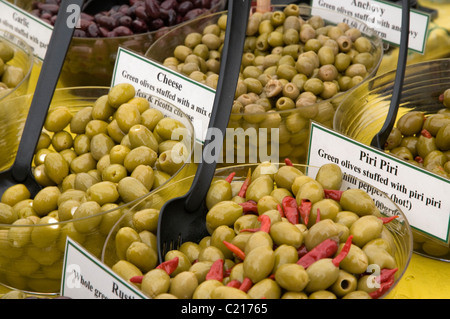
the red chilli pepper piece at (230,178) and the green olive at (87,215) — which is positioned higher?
the red chilli pepper piece at (230,178)

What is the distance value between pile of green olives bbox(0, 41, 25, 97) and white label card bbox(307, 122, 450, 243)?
0.82 meters

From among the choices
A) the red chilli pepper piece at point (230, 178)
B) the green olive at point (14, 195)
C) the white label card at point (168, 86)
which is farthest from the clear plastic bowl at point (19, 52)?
the red chilli pepper piece at point (230, 178)

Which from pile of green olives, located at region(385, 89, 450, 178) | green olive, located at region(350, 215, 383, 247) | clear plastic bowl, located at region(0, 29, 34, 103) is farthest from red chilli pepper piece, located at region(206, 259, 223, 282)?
clear plastic bowl, located at region(0, 29, 34, 103)

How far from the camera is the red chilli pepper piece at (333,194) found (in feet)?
3.16

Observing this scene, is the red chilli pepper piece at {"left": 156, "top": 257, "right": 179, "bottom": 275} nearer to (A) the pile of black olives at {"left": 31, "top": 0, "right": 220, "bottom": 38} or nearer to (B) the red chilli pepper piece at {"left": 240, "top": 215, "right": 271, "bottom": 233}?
(B) the red chilli pepper piece at {"left": 240, "top": 215, "right": 271, "bottom": 233}

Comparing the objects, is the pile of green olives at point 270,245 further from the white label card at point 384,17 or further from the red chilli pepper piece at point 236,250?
the white label card at point 384,17

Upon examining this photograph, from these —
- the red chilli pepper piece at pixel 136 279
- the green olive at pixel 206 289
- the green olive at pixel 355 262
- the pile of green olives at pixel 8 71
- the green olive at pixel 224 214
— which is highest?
the pile of green olives at pixel 8 71

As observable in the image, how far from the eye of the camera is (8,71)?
1.48 metres

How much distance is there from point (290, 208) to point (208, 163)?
0.16 meters

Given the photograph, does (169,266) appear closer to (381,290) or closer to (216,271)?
(216,271)

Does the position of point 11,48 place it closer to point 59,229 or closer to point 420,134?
point 59,229

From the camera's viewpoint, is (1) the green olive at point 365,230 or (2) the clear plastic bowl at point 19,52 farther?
(2) the clear plastic bowl at point 19,52

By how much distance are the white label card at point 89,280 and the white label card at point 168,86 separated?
451 millimetres
